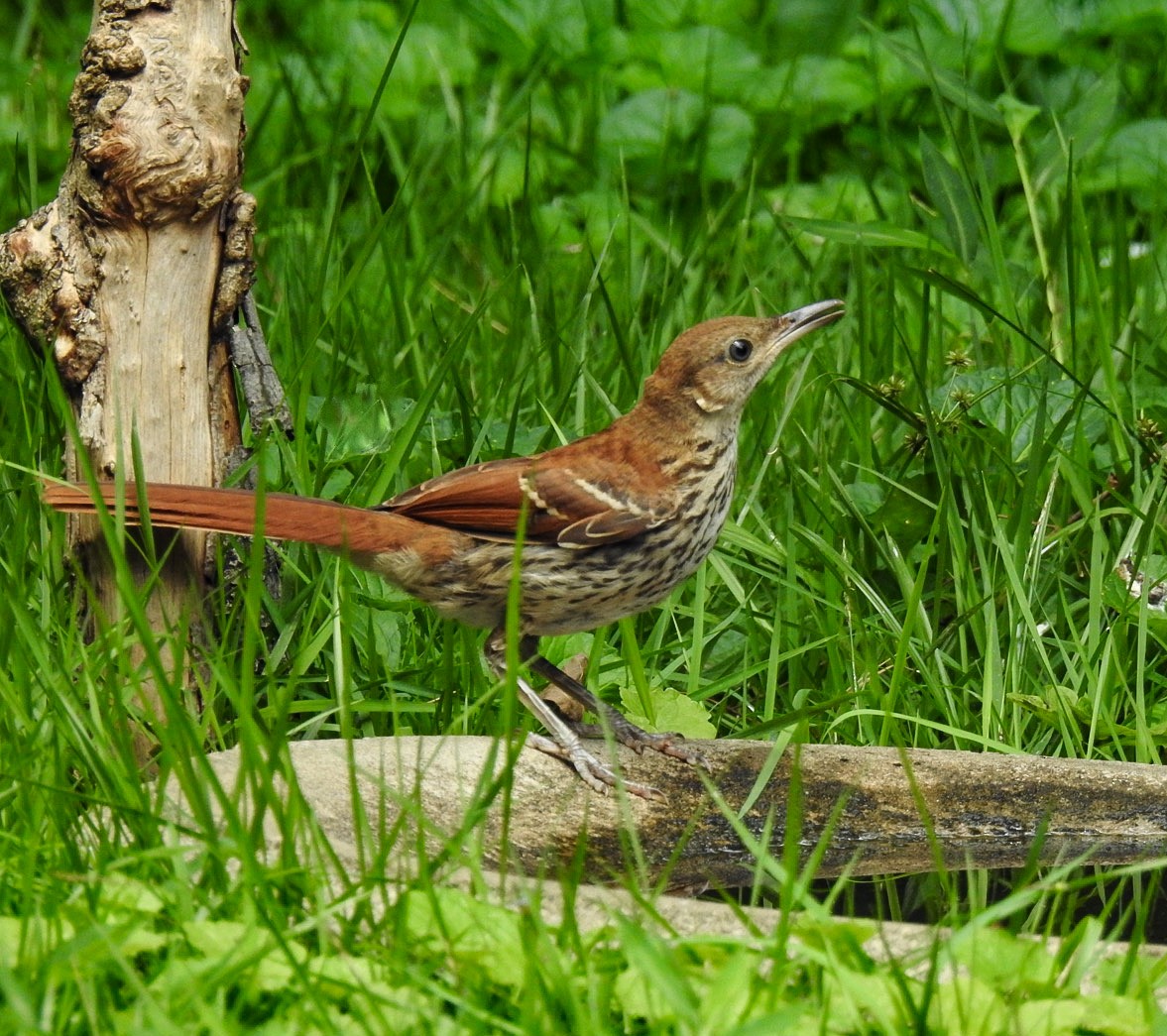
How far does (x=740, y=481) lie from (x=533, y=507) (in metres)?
1.28

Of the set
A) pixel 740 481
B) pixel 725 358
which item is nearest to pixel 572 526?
pixel 725 358

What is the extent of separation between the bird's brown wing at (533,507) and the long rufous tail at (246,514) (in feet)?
0.27

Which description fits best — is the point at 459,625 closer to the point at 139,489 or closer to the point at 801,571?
the point at 801,571

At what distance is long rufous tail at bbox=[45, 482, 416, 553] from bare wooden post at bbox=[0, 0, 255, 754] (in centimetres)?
17

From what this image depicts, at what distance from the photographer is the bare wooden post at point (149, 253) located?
3.80 metres

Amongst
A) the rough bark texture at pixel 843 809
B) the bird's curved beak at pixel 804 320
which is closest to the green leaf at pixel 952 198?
the bird's curved beak at pixel 804 320

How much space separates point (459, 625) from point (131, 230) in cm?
133

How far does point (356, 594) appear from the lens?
4.59m

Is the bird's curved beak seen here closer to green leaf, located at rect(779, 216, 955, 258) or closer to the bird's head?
the bird's head

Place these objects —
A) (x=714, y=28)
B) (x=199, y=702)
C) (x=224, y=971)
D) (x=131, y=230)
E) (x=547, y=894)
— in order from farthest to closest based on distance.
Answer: (x=714, y=28) → (x=199, y=702) → (x=131, y=230) → (x=547, y=894) → (x=224, y=971)

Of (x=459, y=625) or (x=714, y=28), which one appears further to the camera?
(x=714, y=28)

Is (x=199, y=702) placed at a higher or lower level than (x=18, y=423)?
lower

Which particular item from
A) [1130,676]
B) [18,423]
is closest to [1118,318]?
[1130,676]

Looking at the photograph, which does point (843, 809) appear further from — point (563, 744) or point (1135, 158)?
point (1135, 158)
